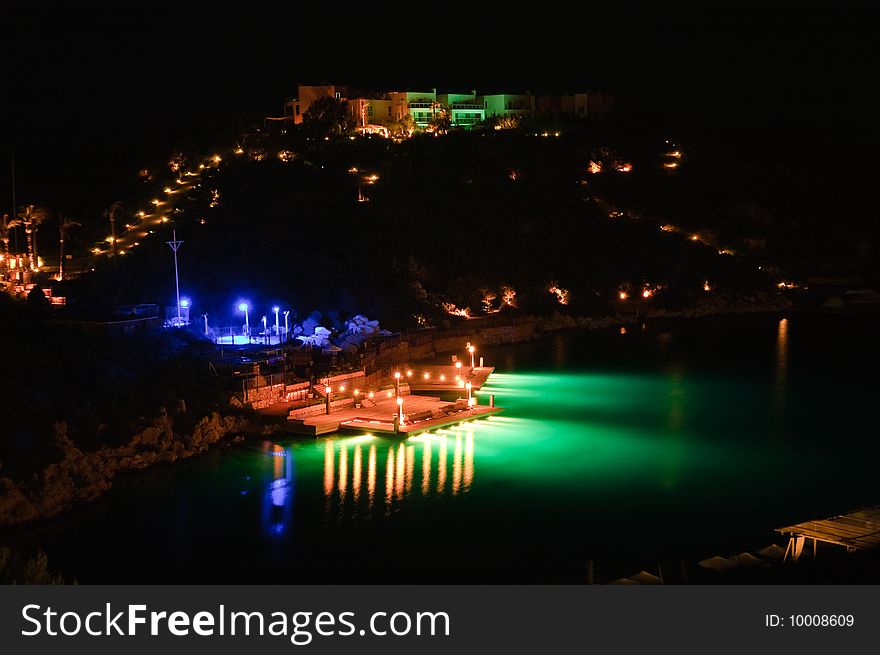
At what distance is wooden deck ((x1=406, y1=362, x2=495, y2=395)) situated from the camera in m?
25.6

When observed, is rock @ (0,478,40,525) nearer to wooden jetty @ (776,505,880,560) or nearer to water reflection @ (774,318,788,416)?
wooden jetty @ (776,505,880,560)

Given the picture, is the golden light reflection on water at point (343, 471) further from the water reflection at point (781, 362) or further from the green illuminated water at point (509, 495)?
the water reflection at point (781, 362)

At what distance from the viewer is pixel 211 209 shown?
37.5 m

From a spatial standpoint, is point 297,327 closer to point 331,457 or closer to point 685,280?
point 331,457

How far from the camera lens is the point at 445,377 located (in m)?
26.3

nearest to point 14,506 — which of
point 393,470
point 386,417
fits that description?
point 393,470

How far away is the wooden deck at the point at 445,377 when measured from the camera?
25.6 m

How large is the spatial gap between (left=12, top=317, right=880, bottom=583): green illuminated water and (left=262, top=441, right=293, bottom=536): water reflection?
0.16 feet

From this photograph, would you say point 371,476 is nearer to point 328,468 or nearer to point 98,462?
point 328,468

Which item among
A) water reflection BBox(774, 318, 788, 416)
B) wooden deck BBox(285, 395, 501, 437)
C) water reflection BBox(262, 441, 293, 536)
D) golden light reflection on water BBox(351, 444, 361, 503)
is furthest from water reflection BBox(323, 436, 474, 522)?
Result: water reflection BBox(774, 318, 788, 416)

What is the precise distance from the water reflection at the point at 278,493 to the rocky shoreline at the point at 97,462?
3.54 ft

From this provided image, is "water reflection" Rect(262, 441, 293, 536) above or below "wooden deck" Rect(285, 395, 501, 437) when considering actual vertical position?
below

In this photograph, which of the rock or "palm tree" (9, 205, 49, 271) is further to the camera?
"palm tree" (9, 205, 49, 271)

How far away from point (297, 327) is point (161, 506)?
12.7 m
